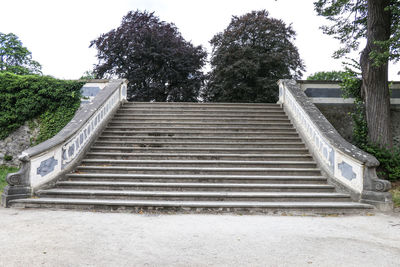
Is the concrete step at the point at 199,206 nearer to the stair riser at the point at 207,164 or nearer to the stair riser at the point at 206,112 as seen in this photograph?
the stair riser at the point at 207,164

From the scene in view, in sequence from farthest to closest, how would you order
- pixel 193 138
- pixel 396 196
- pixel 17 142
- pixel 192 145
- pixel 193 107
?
1. pixel 193 107
2. pixel 17 142
3. pixel 193 138
4. pixel 192 145
5. pixel 396 196

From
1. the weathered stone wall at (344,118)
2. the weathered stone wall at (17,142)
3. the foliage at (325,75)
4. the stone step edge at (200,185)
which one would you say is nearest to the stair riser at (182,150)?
the stone step edge at (200,185)

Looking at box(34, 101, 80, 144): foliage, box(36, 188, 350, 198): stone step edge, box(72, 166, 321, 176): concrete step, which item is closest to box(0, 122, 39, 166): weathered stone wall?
box(34, 101, 80, 144): foliage

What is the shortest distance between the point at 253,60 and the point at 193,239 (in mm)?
15825

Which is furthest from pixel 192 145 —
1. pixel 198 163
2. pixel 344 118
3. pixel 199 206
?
pixel 344 118

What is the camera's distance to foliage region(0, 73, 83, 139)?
898cm

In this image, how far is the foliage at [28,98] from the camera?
8.98 m

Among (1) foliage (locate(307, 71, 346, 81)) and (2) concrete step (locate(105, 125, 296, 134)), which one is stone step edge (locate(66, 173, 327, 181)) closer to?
(2) concrete step (locate(105, 125, 296, 134))

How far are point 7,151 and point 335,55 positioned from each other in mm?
11215

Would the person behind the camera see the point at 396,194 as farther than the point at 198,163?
No

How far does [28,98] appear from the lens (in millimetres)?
9016

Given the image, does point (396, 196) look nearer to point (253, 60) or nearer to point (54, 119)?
point (54, 119)

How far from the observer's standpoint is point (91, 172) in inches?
249

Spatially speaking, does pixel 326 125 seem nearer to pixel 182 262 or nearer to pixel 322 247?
pixel 322 247
